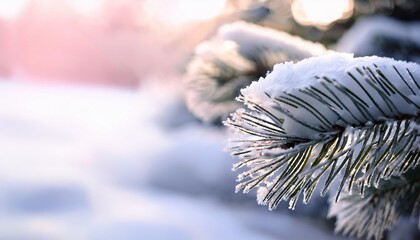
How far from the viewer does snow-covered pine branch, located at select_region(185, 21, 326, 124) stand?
1.37 metres

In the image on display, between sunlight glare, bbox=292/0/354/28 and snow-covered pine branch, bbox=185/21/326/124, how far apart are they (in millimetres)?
830

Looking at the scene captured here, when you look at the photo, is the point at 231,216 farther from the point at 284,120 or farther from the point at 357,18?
the point at 284,120

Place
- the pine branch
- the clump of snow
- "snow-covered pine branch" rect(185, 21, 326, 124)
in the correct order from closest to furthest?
the clump of snow → the pine branch → "snow-covered pine branch" rect(185, 21, 326, 124)

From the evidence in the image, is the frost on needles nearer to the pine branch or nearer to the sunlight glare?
the pine branch

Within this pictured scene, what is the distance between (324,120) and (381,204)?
52cm

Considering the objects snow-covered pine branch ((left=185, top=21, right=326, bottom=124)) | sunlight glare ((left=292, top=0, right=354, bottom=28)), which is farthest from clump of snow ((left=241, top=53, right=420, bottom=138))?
sunlight glare ((left=292, top=0, right=354, bottom=28))

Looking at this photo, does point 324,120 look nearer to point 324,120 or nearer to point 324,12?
point 324,120

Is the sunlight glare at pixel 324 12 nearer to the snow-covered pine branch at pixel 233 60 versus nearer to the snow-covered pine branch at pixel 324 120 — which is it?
the snow-covered pine branch at pixel 233 60

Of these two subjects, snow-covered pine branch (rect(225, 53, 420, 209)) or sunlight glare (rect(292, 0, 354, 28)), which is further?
sunlight glare (rect(292, 0, 354, 28))

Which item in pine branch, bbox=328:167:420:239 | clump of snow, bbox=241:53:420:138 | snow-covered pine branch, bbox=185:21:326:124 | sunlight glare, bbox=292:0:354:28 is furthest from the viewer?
sunlight glare, bbox=292:0:354:28

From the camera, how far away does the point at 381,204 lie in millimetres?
1124

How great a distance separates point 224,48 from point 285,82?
81 cm

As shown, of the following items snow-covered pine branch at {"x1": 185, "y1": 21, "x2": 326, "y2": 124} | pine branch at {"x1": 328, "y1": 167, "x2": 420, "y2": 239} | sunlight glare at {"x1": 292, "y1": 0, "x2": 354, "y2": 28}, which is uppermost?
sunlight glare at {"x1": 292, "y1": 0, "x2": 354, "y2": 28}

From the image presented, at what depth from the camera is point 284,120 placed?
659 mm
